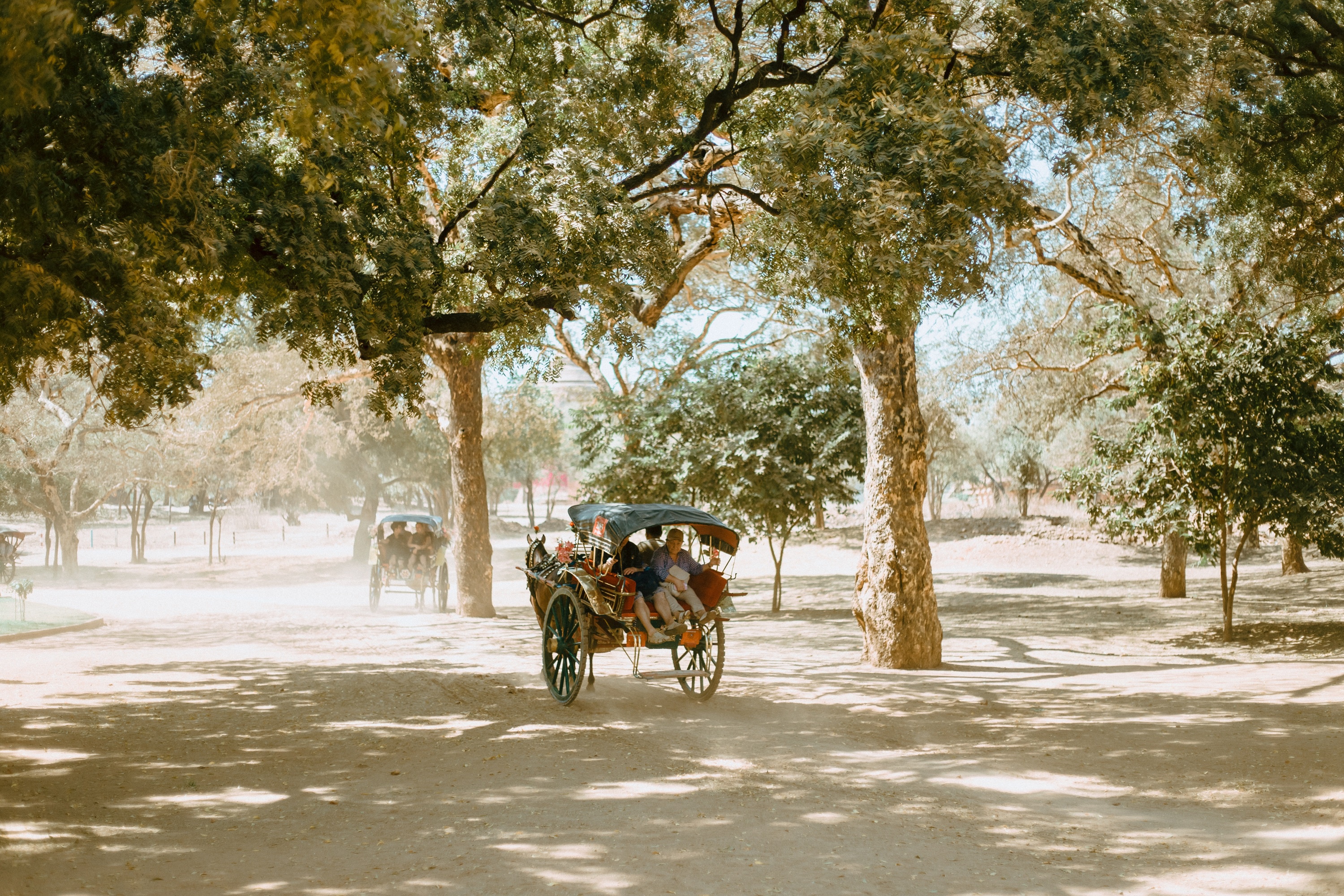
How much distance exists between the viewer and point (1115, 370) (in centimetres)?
2177

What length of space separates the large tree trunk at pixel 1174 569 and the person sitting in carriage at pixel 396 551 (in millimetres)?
15591

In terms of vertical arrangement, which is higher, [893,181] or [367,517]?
[893,181]

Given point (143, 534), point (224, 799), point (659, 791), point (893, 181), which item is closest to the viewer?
point (224, 799)

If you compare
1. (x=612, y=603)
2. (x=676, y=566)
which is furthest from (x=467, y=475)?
(x=676, y=566)

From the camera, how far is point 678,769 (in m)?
7.39

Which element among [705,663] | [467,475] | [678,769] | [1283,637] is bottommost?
[1283,637]

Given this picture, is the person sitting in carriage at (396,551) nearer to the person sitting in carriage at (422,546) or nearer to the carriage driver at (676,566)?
the person sitting in carriage at (422,546)

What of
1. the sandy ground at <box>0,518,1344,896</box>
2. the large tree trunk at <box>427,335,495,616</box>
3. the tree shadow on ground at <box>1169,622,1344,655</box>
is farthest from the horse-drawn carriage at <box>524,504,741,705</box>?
the large tree trunk at <box>427,335,495,616</box>

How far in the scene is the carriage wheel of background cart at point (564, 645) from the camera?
31.6ft

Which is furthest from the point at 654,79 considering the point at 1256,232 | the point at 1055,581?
the point at 1055,581

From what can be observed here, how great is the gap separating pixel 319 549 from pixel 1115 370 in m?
35.1

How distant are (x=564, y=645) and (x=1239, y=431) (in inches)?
366

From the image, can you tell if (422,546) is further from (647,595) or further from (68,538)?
(68,538)

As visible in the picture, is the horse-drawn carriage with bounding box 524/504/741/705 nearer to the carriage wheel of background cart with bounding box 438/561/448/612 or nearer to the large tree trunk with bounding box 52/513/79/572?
the carriage wheel of background cart with bounding box 438/561/448/612
